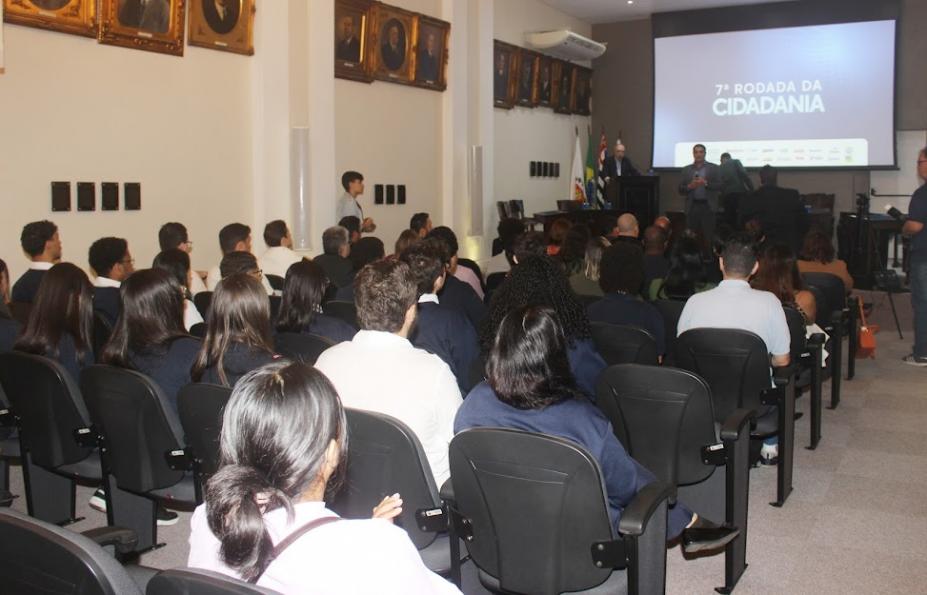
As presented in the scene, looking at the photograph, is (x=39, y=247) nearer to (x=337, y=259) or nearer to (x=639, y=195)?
(x=337, y=259)

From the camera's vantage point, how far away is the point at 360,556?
1616mm

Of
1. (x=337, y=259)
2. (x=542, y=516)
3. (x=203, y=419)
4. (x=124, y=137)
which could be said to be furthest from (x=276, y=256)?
(x=542, y=516)

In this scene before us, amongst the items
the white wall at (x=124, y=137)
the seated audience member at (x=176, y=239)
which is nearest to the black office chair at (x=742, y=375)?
the seated audience member at (x=176, y=239)

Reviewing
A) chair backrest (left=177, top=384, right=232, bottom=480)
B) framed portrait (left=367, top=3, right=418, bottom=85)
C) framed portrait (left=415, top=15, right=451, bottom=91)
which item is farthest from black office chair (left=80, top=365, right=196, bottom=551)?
framed portrait (left=415, top=15, right=451, bottom=91)

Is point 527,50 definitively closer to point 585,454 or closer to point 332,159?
point 332,159

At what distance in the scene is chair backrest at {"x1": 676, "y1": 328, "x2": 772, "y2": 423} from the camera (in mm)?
4387

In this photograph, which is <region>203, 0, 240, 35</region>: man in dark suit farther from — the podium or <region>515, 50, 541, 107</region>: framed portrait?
the podium

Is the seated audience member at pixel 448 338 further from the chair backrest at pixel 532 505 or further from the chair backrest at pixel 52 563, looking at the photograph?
the chair backrest at pixel 52 563

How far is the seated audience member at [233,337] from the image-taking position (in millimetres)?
3600

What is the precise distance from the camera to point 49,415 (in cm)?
382

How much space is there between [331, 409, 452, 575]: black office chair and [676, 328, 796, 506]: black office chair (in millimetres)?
1975

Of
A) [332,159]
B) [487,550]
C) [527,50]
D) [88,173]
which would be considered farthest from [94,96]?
[527,50]

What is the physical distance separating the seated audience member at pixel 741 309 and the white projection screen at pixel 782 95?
38.9ft

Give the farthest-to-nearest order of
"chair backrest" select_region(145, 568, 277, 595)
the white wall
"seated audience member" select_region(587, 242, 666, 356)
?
the white wall
"seated audience member" select_region(587, 242, 666, 356)
"chair backrest" select_region(145, 568, 277, 595)
